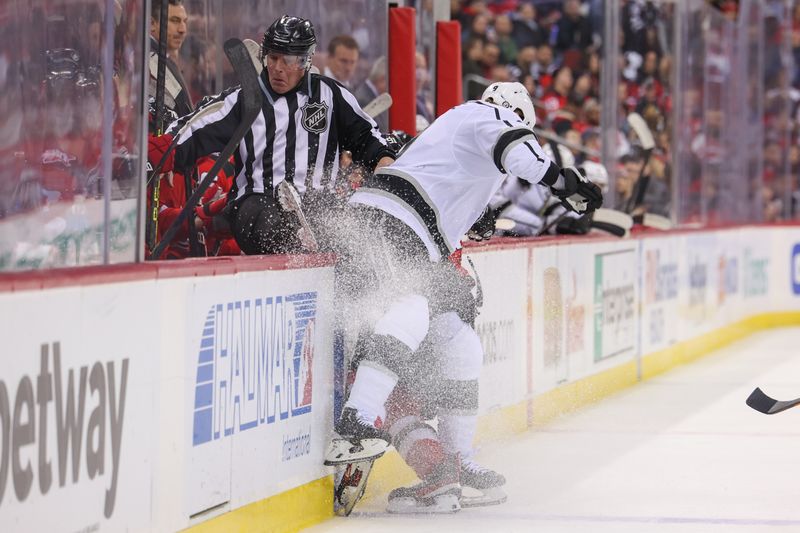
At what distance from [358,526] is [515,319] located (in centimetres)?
231

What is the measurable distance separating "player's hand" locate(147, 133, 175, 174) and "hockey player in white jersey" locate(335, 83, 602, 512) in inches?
24.1

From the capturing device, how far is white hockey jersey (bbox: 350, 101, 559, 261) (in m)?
4.93

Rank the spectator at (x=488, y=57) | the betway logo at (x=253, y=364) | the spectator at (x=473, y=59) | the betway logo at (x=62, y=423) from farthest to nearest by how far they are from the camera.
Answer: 1. the spectator at (x=488, y=57)
2. the spectator at (x=473, y=59)
3. the betway logo at (x=253, y=364)
4. the betway logo at (x=62, y=423)

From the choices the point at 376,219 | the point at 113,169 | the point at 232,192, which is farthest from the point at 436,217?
the point at 113,169

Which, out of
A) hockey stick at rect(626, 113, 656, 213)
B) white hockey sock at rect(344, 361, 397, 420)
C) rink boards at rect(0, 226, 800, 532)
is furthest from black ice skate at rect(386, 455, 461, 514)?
hockey stick at rect(626, 113, 656, 213)

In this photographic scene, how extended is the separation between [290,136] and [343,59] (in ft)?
4.08

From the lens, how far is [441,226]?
502cm

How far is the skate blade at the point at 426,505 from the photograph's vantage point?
4902 millimetres

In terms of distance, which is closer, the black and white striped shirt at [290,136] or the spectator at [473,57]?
the black and white striped shirt at [290,136]

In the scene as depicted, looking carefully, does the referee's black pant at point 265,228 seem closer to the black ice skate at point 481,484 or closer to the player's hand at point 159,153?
the player's hand at point 159,153

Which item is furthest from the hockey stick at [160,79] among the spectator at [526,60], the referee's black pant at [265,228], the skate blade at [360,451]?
the spectator at [526,60]

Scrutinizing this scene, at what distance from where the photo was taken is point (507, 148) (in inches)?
192

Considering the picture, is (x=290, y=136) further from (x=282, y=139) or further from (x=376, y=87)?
(x=376, y=87)

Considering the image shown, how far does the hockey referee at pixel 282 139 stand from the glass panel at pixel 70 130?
83 cm
